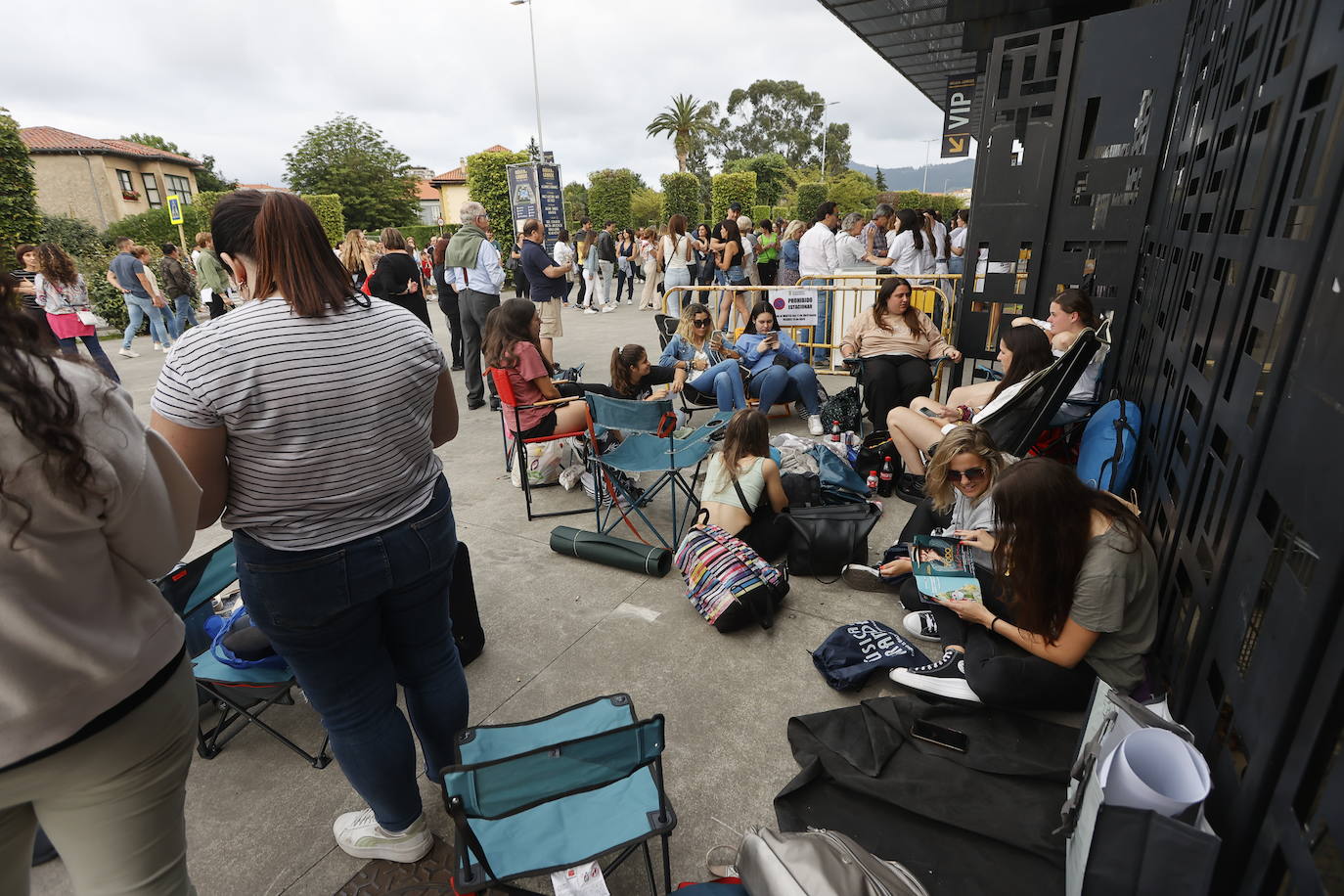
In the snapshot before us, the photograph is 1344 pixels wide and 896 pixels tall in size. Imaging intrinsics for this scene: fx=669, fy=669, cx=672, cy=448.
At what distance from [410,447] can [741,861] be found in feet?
4.40

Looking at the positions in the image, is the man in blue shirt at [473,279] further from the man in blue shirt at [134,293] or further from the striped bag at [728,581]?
the man in blue shirt at [134,293]

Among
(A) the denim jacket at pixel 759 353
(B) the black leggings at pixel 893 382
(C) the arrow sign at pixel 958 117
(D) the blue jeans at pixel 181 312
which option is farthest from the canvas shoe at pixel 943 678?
(C) the arrow sign at pixel 958 117

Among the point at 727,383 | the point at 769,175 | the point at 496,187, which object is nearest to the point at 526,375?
the point at 727,383

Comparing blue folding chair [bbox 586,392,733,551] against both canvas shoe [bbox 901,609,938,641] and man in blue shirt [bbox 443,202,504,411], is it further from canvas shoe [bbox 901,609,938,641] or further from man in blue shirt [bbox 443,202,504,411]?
man in blue shirt [bbox 443,202,504,411]

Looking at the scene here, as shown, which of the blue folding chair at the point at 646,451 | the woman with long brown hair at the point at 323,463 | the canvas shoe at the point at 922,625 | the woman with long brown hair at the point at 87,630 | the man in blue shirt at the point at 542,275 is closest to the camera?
the woman with long brown hair at the point at 87,630

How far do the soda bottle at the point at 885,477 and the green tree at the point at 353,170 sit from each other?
1810 inches

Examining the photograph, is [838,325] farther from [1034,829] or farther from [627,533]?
[1034,829]

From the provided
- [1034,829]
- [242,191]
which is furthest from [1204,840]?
[242,191]

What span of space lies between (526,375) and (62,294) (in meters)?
7.25

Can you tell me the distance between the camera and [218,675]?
244 centimetres

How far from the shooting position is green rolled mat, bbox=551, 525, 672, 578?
3801 mm

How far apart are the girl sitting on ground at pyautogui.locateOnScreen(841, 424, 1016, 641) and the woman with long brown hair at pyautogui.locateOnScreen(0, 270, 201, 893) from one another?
2.86 m

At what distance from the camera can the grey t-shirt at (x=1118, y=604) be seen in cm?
239

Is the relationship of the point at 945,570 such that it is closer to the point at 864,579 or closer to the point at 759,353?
the point at 864,579
